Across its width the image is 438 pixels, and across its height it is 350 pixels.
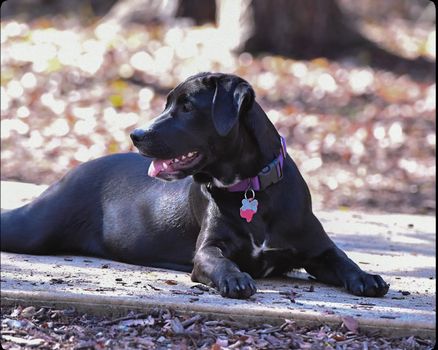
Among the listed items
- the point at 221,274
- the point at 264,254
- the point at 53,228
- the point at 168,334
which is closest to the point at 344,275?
the point at 264,254

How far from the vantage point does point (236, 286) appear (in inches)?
185

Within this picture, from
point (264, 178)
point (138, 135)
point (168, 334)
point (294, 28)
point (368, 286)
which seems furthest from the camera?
point (294, 28)

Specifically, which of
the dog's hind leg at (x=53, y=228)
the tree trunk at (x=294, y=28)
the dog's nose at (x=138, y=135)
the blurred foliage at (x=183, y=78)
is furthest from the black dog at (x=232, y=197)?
the tree trunk at (x=294, y=28)

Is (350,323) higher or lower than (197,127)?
lower

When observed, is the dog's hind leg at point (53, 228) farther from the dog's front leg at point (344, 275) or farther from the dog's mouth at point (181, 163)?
the dog's front leg at point (344, 275)

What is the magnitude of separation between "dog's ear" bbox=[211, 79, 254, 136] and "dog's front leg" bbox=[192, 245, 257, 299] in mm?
681

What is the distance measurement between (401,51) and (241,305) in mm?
11592

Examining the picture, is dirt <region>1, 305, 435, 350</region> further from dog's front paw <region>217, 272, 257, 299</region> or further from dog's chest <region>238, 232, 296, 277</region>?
dog's chest <region>238, 232, 296, 277</region>

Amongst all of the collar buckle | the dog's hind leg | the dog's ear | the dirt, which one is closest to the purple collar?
the collar buckle

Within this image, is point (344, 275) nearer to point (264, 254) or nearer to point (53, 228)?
point (264, 254)

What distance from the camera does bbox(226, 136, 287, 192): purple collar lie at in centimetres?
522

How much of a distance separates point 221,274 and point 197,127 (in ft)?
Answer: 2.82

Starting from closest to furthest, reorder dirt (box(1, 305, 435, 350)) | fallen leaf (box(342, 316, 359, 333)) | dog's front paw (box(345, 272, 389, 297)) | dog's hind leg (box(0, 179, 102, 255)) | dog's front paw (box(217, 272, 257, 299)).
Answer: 1. dirt (box(1, 305, 435, 350))
2. fallen leaf (box(342, 316, 359, 333))
3. dog's front paw (box(217, 272, 257, 299))
4. dog's front paw (box(345, 272, 389, 297))
5. dog's hind leg (box(0, 179, 102, 255))

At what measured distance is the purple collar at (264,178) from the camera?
5223 mm
